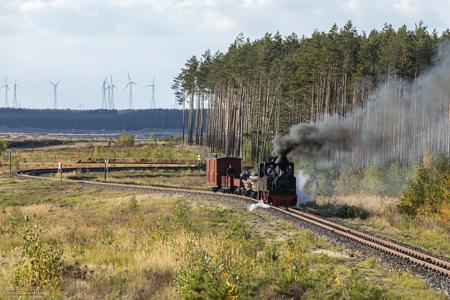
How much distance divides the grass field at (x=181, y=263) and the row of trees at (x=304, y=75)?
1454 inches

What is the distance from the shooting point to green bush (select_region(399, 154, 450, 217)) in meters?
27.0

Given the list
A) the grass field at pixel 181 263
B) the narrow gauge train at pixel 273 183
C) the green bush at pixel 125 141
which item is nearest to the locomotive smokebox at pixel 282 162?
the narrow gauge train at pixel 273 183

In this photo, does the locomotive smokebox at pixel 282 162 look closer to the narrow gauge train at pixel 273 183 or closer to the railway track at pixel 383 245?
the narrow gauge train at pixel 273 183

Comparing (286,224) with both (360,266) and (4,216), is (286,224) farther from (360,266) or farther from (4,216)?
(4,216)

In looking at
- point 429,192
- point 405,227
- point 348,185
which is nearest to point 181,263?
point 405,227

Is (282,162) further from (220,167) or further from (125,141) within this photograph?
(125,141)

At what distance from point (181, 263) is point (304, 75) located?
52.0 metres

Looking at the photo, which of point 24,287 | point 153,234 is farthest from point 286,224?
point 24,287

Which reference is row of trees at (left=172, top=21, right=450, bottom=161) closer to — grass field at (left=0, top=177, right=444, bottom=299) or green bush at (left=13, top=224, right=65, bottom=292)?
grass field at (left=0, top=177, right=444, bottom=299)

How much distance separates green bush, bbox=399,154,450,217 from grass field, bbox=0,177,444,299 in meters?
7.04

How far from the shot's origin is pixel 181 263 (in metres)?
14.8

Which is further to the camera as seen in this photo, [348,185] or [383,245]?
[348,185]

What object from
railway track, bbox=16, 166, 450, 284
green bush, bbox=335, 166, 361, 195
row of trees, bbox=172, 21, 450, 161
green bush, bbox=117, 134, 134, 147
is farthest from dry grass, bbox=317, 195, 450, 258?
green bush, bbox=117, 134, 134, 147

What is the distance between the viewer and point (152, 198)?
38.4m
